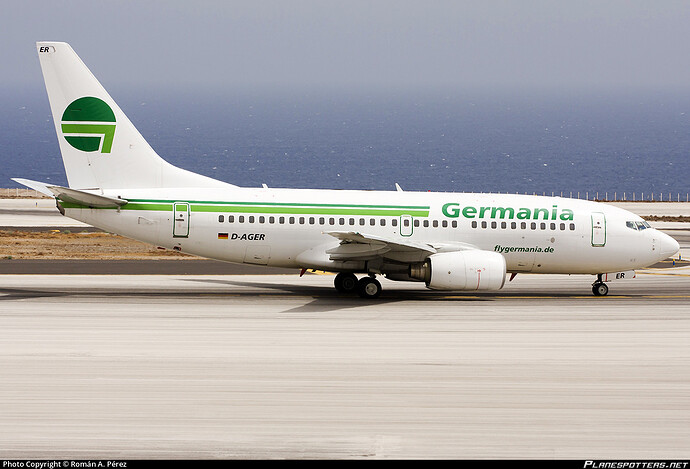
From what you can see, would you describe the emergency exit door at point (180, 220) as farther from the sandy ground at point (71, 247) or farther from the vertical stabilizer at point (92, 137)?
the sandy ground at point (71, 247)

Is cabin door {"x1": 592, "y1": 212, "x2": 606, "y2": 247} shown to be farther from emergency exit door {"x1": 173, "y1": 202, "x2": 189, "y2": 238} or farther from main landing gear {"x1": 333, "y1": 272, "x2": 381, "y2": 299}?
emergency exit door {"x1": 173, "y1": 202, "x2": 189, "y2": 238}

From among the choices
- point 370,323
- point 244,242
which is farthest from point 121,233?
point 370,323

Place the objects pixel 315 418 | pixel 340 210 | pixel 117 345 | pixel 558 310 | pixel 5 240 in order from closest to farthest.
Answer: pixel 315 418, pixel 117 345, pixel 558 310, pixel 340 210, pixel 5 240

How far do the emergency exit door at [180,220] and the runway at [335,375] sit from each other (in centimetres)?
232

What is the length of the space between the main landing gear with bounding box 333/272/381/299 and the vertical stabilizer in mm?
5737

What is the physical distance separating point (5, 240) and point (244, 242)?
19374 millimetres

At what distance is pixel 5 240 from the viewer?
44844mm

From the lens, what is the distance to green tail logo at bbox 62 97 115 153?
30953 millimetres

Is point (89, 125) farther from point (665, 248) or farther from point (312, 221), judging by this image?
point (665, 248)

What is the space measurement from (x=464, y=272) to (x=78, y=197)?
44.6 feet

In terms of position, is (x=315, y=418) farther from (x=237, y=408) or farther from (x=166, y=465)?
(x=166, y=465)

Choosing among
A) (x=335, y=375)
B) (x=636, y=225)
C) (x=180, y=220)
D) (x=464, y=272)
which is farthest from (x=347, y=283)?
(x=335, y=375)

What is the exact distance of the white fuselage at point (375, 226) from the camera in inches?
1220

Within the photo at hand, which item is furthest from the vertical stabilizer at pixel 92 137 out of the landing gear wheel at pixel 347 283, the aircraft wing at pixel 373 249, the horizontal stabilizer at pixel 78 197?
the landing gear wheel at pixel 347 283
